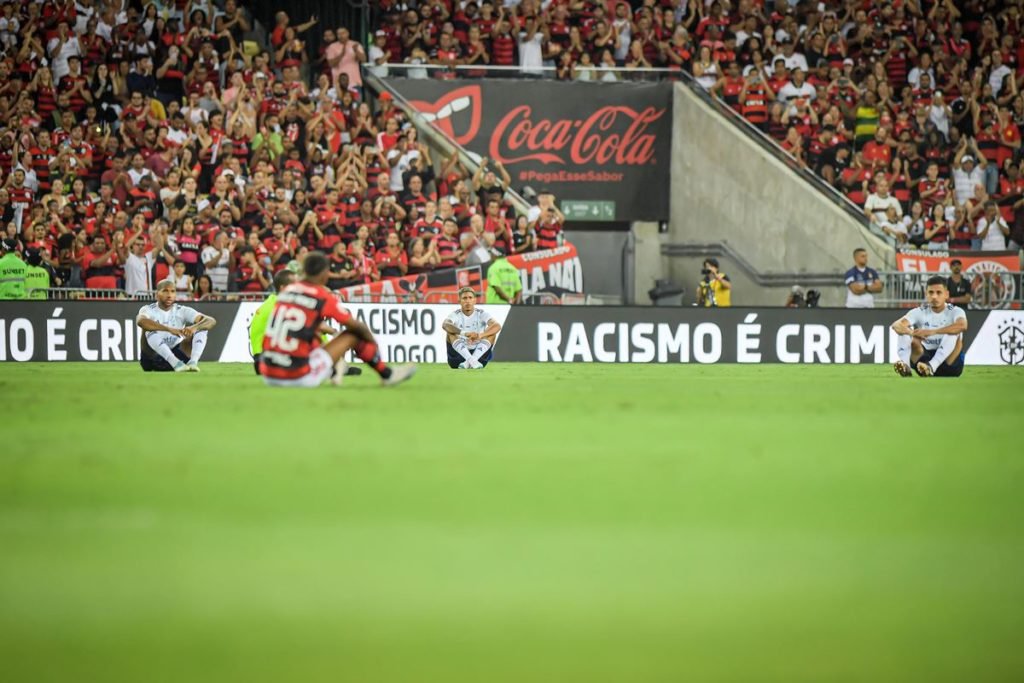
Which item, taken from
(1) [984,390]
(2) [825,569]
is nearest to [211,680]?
(2) [825,569]

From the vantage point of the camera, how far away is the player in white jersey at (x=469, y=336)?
1912 cm

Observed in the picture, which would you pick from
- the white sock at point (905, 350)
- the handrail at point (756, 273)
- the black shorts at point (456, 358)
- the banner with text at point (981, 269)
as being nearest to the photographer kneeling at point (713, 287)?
the banner with text at point (981, 269)

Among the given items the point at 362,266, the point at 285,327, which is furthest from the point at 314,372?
the point at 362,266

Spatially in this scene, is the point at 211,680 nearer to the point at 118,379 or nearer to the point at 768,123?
the point at 118,379

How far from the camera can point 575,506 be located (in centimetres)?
580

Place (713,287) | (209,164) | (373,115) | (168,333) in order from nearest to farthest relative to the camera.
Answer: (168,333)
(209,164)
(713,287)
(373,115)

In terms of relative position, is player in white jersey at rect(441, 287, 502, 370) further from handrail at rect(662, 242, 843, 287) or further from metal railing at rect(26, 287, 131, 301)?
handrail at rect(662, 242, 843, 287)

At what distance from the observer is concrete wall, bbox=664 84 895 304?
93.3 ft

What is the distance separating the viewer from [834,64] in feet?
96.6

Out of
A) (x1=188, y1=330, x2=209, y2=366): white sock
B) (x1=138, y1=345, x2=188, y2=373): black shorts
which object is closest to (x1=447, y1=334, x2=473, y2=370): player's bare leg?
(x1=188, y1=330, x2=209, y2=366): white sock

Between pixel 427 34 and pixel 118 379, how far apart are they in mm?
16285

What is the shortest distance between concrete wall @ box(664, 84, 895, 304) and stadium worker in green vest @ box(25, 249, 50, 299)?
1487cm

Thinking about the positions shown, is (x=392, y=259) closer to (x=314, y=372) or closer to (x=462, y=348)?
(x=462, y=348)

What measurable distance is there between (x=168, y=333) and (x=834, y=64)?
17.9m
